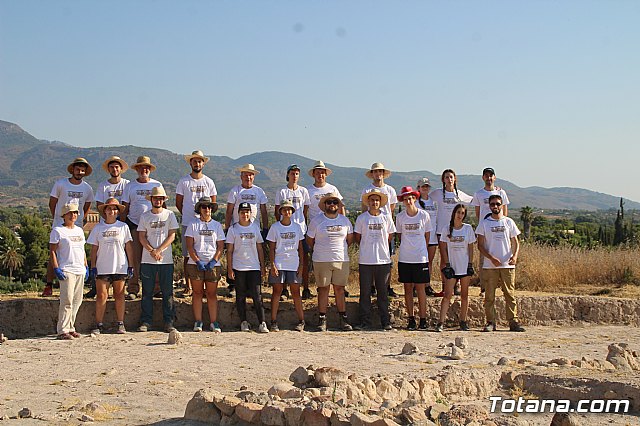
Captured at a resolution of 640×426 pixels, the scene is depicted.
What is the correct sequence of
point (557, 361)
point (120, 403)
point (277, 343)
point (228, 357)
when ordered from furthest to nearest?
point (277, 343), point (228, 357), point (557, 361), point (120, 403)

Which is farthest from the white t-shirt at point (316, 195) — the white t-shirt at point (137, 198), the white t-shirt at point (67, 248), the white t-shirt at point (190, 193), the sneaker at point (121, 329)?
the white t-shirt at point (67, 248)

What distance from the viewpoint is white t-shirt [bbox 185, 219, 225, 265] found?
10.8m

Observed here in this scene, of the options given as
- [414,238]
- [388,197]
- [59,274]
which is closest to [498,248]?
[414,238]

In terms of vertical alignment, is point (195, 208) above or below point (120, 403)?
above

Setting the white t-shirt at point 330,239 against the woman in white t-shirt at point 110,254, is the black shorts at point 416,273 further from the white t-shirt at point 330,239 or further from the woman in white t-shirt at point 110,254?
the woman in white t-shirt at point 110,254

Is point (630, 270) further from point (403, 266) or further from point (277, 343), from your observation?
point (277, 343)

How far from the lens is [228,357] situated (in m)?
9.33

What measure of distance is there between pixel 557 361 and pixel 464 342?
1.39m

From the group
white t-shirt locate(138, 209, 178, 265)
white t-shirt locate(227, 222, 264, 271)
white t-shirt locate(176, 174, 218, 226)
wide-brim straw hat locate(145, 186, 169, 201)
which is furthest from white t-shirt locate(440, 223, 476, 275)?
wide-brim straw hat locate(145, 186, 169, 201)

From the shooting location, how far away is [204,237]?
35.7 ft

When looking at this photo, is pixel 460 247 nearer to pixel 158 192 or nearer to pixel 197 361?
pixel 197 361

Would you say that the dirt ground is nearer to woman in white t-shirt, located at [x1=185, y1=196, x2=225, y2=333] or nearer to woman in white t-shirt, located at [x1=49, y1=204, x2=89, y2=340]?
woman in white t-shirt, located at [x1=49, y1=204, x2=89, y2=340]

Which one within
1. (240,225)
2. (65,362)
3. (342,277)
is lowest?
(65,362)

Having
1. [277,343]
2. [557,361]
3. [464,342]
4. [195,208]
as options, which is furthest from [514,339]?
[195,208]
